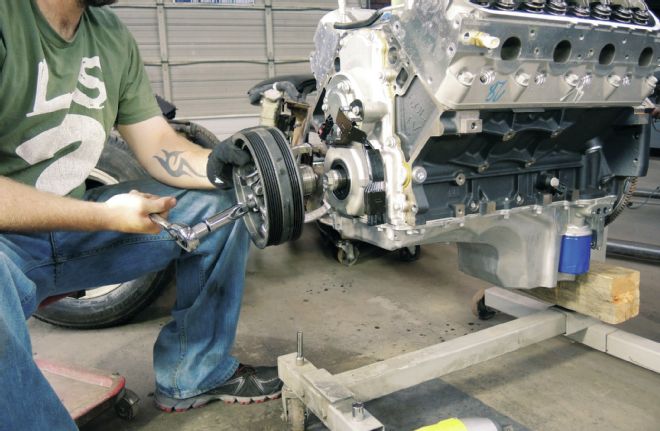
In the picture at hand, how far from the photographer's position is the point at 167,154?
174 centimetres

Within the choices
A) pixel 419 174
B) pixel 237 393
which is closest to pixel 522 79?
pixel 419 174

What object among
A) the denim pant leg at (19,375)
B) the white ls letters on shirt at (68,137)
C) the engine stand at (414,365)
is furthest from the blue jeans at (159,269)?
the engine stand at (414,365)

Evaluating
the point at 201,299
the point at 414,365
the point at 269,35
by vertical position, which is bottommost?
the point at 414,365

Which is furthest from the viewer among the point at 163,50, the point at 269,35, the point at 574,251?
the point at 269,35

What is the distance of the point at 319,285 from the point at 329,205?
1.24 metres

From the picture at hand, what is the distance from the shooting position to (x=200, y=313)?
170 centimetres

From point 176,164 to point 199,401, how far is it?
747 mm

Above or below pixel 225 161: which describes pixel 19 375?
below

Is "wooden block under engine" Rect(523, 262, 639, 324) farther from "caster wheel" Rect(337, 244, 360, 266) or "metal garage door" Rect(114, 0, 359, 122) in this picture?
"metal garage door" Rect(114, 0, 359, 122)

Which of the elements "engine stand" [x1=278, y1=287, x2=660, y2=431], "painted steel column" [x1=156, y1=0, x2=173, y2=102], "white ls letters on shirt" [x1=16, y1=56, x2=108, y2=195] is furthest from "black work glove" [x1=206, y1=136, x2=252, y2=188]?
"painted steel column" [x1=156, y1=0, x2=173, y2=102]

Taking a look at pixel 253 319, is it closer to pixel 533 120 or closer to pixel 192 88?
pixel 533 120

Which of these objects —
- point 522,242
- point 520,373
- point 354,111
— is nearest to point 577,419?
point 520,373

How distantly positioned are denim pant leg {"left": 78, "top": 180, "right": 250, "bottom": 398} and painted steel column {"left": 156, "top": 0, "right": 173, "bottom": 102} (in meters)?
5.90

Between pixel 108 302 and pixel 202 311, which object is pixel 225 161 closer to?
pixel 202 311
